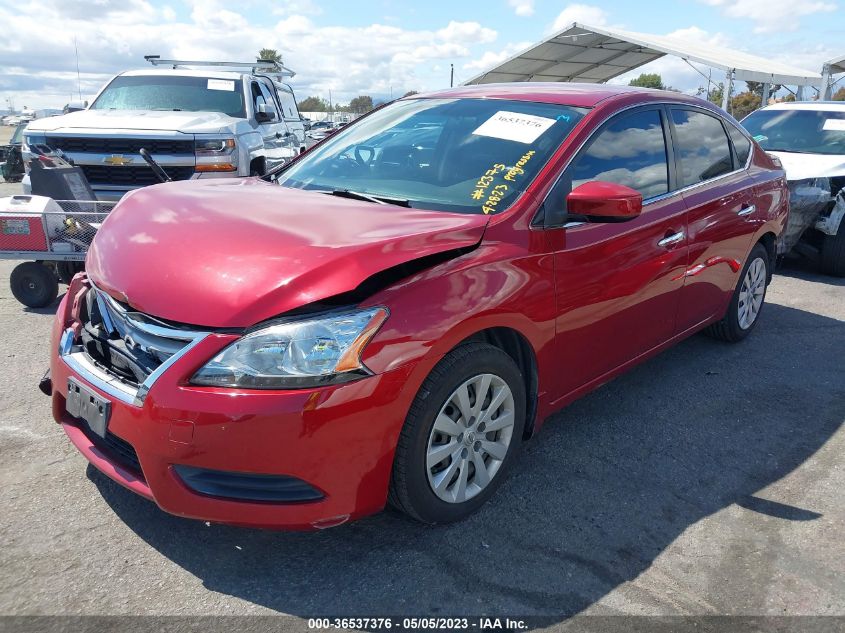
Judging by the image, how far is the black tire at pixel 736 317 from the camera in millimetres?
4836

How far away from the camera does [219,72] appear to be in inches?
360

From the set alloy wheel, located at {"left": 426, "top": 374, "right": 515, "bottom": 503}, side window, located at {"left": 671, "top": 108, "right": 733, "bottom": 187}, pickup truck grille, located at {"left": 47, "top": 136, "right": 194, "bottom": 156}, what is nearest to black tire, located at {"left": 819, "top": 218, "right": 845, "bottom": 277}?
side window, located at {"left": 671, "top": 108, "right": 733, "bottom": 187}

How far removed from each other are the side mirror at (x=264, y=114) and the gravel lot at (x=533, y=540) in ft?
17.9

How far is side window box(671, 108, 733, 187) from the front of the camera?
401 centimetres

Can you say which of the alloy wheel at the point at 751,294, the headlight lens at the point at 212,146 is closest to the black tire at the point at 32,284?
the headlight lens at the point at 212,146

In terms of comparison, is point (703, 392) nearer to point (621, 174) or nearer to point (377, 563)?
point (621, 174)

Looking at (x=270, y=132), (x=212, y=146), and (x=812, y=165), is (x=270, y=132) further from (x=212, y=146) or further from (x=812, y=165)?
(x=812, y=165)

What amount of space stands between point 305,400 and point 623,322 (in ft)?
6.28

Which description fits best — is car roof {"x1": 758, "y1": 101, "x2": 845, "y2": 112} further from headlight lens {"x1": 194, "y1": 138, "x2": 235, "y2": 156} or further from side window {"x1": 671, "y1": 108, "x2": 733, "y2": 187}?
headlight lens {"x1": 194, "y1": 138, "x2": 235, "y2": 156}

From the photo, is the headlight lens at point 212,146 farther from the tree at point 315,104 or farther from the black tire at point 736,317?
the tree at point 315,104

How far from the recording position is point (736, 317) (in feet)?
16.2

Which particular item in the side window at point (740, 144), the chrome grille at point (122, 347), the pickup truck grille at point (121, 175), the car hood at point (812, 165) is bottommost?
the chrome grille at point (122, 347)

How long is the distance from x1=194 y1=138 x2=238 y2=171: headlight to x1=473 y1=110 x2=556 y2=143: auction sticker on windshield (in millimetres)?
4652

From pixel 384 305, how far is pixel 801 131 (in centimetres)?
828
